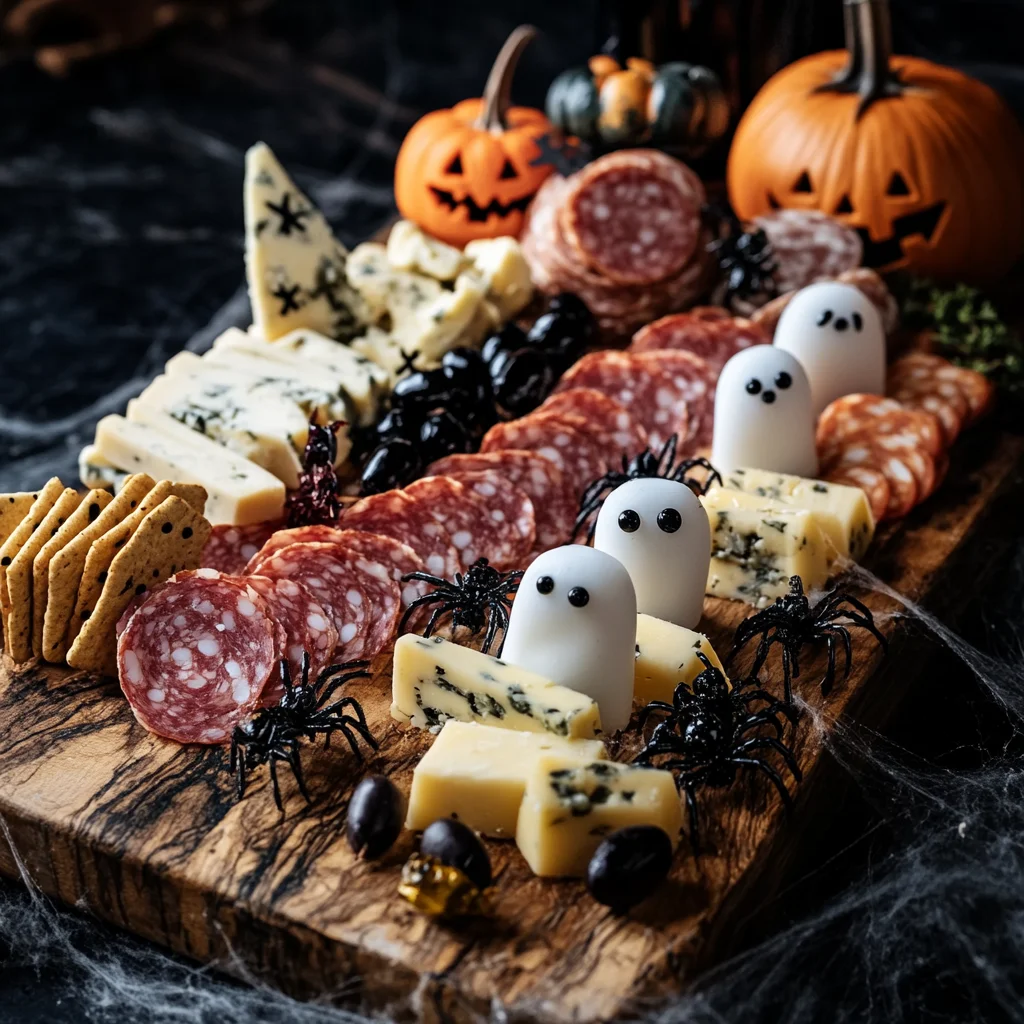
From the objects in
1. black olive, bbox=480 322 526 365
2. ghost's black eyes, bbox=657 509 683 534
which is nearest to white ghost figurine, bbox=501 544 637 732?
ghost's black eyes, bbox=657 509 683 534

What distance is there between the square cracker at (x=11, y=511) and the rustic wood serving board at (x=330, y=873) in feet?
0.70

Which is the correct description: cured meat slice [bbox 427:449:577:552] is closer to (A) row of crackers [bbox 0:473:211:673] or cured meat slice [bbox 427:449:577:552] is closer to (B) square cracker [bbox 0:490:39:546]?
(A) row of crackers [bbox 0:473:211:673]

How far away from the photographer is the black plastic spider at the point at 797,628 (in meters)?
2.14

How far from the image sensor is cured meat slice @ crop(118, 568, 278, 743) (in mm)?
2041

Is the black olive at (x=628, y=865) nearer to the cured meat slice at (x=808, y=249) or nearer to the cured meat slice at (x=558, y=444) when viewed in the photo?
the cured meat slice at (x=558, y=444)

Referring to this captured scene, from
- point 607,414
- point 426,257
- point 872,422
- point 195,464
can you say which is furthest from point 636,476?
point 426,257

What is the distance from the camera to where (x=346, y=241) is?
3.92 m

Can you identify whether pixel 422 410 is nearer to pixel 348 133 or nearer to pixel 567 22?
pixel 348 133

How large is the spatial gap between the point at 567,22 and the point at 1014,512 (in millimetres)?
2853

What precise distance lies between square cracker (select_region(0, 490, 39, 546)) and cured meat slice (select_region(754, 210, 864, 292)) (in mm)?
1647

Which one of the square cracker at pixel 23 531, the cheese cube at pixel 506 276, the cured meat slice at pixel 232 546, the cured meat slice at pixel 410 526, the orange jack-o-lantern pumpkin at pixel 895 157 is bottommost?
the cured meat slice at pixel 232 546

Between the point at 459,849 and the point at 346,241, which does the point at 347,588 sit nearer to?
the point at 459,849

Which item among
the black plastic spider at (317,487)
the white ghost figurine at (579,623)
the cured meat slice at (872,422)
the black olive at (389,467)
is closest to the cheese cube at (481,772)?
the white ghost figurine at (579,623)

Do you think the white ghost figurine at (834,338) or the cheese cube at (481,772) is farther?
the white ghost figurine at (834,338)
